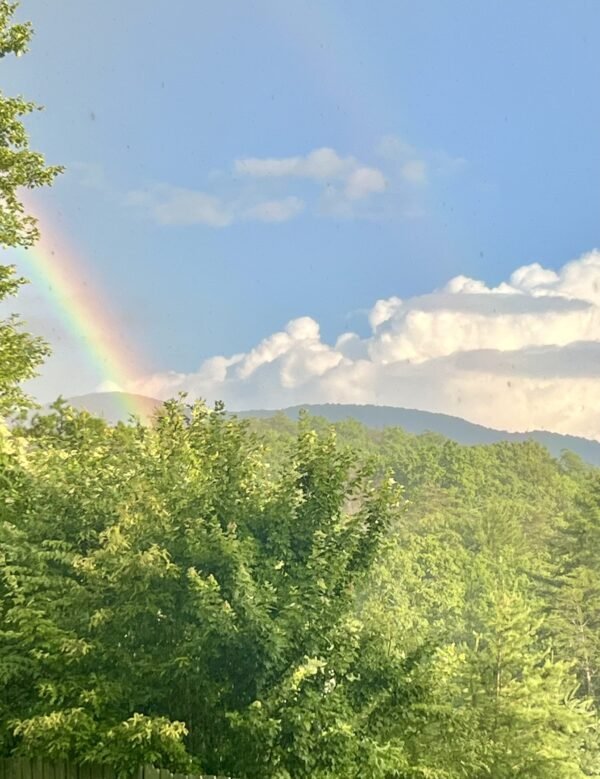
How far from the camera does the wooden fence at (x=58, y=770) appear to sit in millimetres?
7179

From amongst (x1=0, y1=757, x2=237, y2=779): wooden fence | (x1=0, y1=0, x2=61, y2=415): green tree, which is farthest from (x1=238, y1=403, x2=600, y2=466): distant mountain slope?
(x1=0, y1=757, x2=237, y2=779): wooden fence

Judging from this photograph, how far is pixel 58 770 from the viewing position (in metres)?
7.86

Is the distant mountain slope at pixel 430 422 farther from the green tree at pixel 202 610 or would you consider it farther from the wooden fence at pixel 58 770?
the wooden fence at pixel 58 770

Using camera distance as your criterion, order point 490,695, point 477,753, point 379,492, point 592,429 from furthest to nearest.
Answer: point 592,429 → point 490,695 → point 477,753 → point 379,492

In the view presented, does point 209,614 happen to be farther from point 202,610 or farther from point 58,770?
point 58,770

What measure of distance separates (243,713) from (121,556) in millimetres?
1606

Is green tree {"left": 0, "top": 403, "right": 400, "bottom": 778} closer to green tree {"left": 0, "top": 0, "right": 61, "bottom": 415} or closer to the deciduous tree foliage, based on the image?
the deciduous tree foliage

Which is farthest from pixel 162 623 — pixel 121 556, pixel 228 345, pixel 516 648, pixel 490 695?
pixel 228 345

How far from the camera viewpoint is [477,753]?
11.6 meters

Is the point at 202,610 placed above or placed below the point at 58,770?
above

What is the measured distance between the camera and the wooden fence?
718cm

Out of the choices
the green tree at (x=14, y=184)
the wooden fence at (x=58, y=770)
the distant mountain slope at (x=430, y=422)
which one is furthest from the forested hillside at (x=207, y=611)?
the distant mountain slope at (x=430, y=422)

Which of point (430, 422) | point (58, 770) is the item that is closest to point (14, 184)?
point (58, 770)

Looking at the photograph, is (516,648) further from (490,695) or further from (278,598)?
(278,598)
